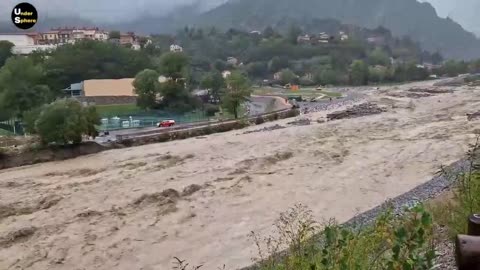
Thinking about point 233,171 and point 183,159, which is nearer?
point 233,171

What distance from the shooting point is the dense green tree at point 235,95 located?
145 ft

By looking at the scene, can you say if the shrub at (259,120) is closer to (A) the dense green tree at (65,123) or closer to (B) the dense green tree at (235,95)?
(B) the dense green tree at (235,95)

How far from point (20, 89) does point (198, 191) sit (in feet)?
92.0

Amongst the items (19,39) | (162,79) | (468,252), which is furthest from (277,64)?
(468,252)

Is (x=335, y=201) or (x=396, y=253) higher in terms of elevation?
(x=396, y=253)

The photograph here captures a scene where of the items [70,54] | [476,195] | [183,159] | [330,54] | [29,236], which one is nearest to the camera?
[476,195]

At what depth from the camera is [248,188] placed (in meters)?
18.9

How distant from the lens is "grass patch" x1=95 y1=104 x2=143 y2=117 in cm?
5050

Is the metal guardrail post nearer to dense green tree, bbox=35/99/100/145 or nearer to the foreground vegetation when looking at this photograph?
the foreground vegetation

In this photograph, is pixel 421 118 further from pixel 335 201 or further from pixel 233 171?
pixel 335 201

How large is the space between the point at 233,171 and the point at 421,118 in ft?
71.5

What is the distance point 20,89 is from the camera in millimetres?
41125

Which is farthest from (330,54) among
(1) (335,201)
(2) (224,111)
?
(1) (335,201)

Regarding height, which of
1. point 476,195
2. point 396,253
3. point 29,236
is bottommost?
point 29,236
